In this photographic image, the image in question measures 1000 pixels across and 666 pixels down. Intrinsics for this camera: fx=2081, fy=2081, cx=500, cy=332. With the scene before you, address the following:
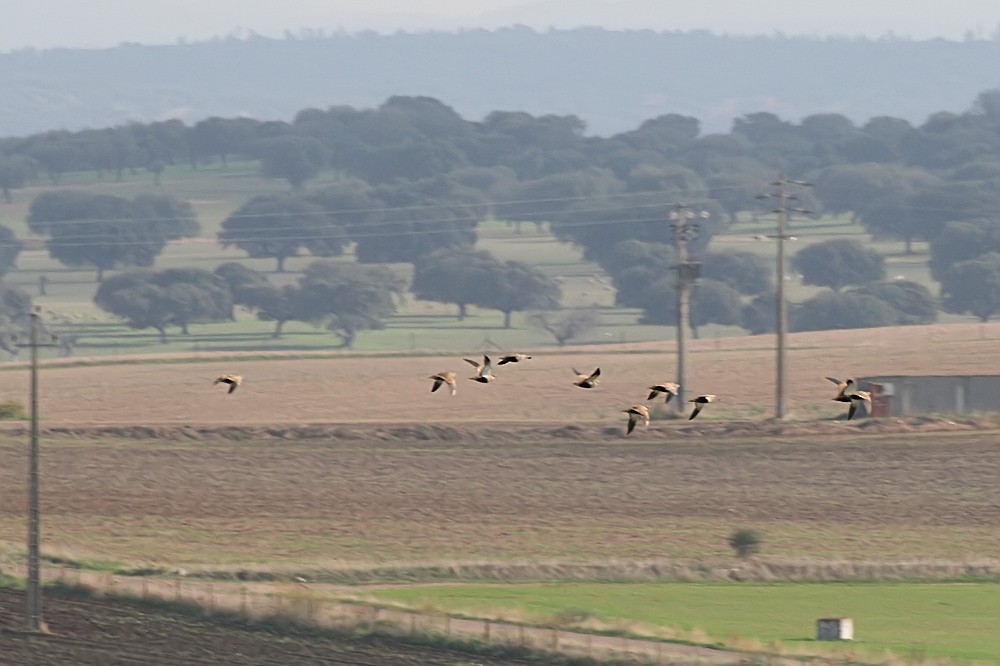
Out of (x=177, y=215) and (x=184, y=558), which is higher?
(x=177, y=215)

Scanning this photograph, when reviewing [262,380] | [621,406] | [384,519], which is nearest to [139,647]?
[384,519]

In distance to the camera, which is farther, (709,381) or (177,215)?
(177,215)

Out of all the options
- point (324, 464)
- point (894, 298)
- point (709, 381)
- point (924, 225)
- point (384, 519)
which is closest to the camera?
point (384, 519)

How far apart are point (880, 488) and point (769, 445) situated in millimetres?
6203

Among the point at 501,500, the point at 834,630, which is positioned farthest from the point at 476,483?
the point at 834,630

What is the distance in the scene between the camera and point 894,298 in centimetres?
14550

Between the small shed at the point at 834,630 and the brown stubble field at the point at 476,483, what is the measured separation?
385 inches

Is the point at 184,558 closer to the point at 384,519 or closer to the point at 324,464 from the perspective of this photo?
the point at 384,519

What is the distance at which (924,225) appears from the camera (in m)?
182

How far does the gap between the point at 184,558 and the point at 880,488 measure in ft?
68.0

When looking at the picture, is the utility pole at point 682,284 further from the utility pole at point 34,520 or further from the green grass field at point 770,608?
the utility pole at point 34,520

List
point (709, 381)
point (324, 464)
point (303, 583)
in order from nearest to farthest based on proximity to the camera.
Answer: point (303, 583)
point (324, 464)
point (709, 381)

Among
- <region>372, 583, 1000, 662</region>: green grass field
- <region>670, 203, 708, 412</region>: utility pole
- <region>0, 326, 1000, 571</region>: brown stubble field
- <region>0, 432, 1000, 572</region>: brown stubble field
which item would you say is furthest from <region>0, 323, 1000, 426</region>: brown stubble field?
<region>372, 583, 1000, 662</region>: green grass field

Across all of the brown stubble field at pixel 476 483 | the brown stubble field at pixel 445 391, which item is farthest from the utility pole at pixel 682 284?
the brown stubble field at pixel 476 483
